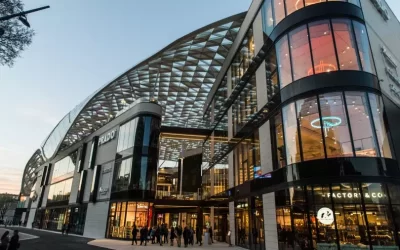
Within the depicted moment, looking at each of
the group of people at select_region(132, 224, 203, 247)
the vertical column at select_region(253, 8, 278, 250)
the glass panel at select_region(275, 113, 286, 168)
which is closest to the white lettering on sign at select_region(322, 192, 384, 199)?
the glass panel at select_region(275, 113, 286, 168)

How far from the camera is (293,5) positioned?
16.2 m

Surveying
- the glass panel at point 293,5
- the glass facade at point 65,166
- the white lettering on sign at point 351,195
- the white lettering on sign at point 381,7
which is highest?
the white lettering on sign at point 381,7

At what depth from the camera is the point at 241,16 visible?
27.9m

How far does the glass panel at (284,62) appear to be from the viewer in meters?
15.5

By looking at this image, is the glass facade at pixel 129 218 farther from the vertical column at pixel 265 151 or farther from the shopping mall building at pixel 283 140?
the vertical column at pixel 265 151

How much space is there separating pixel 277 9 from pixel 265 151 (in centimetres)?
965

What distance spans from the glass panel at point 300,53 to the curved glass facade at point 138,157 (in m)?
17.7

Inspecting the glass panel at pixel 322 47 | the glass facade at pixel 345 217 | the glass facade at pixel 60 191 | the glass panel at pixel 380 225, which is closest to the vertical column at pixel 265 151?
the glass facade at pixel 345 217

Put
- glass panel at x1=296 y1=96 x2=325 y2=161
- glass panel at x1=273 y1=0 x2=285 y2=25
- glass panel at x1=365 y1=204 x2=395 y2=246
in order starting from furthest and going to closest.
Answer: glass panel at x1=273 y1=0 x2=285 y2=25 < glass panel at x1=296 y1=96 x2=325 y2=161 < glass panel at x1=365 y1=204 x2=395 y2=246

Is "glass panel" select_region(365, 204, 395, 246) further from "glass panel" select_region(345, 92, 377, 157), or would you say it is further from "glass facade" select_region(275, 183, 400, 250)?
"glass panel" select_region(345, 92, 377, 157)

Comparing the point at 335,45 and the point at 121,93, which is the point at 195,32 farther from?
the point at 121,93

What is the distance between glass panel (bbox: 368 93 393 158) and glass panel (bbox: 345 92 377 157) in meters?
0.36

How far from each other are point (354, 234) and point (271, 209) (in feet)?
16.4

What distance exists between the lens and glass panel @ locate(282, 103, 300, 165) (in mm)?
14047
